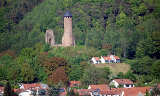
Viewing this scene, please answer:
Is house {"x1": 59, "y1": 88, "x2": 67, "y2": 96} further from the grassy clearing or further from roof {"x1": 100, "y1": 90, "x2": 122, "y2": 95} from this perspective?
the grassy clearing

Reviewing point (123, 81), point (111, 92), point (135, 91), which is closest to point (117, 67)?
point (123, 81)

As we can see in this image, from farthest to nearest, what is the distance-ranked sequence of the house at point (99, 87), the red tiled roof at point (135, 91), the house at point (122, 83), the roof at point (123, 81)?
the roof at point (123, 81), the house at point (122, 83), the house at point (99, 87), the red tiled roof at point (135, 91)

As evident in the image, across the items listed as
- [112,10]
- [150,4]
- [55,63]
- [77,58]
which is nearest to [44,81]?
[55,63]

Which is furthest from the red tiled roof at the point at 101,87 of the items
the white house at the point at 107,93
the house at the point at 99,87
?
the white house at the point at 107,93

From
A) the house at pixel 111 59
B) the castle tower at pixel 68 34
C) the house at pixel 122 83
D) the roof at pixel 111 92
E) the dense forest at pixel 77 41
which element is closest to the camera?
the roof at pixel 111 92

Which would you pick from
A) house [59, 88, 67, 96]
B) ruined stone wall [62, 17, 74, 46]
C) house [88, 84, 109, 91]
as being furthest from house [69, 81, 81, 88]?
ruined stone wall [62, 17, 74, 46]

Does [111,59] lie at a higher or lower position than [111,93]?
higher

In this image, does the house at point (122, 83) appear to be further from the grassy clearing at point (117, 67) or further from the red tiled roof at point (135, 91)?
the red tiled roof at point (135, 91)

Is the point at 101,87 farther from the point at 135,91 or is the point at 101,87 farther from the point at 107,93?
the point at 135,91
